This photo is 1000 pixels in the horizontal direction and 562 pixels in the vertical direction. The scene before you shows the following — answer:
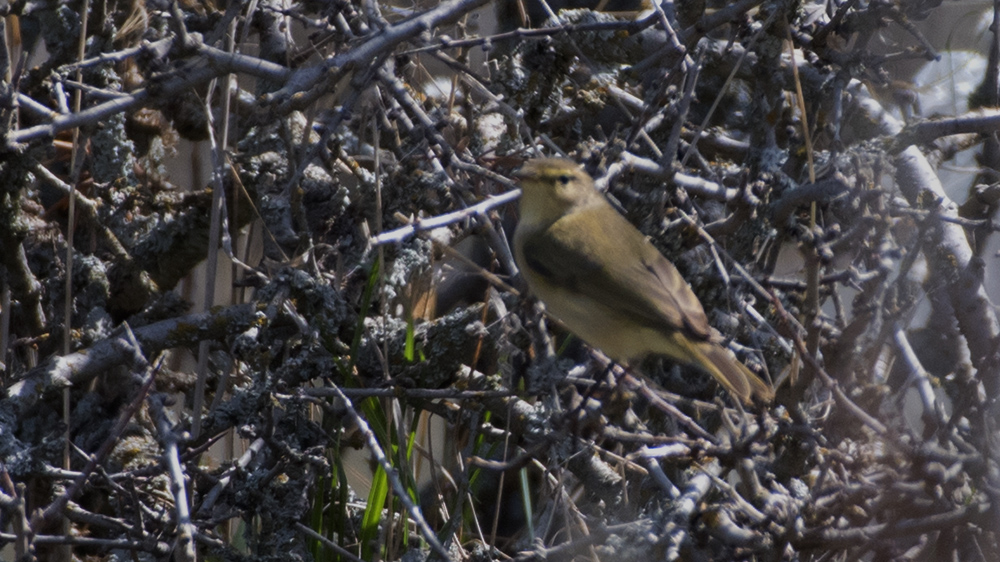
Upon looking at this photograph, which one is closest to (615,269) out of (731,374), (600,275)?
(600,275)

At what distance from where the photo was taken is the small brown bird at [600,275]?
243 cm

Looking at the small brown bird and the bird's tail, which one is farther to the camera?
the small brown bird

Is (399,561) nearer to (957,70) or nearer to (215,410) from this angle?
(215,410)

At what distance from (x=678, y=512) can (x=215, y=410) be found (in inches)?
51.8

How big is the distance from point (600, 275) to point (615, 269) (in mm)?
50

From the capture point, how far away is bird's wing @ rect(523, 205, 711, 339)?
96.1 inches

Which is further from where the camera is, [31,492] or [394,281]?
[31,492]

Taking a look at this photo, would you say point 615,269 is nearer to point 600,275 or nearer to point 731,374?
point 600,275

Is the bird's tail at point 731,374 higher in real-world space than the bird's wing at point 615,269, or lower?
lower

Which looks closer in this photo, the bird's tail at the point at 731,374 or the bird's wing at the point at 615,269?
the bird's tail at the point at 731,374

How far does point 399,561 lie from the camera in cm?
235

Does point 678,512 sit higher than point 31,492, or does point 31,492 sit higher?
point 678,512

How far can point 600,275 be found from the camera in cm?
263

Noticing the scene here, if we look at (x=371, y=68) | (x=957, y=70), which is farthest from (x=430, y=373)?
(x=957, y=70)
